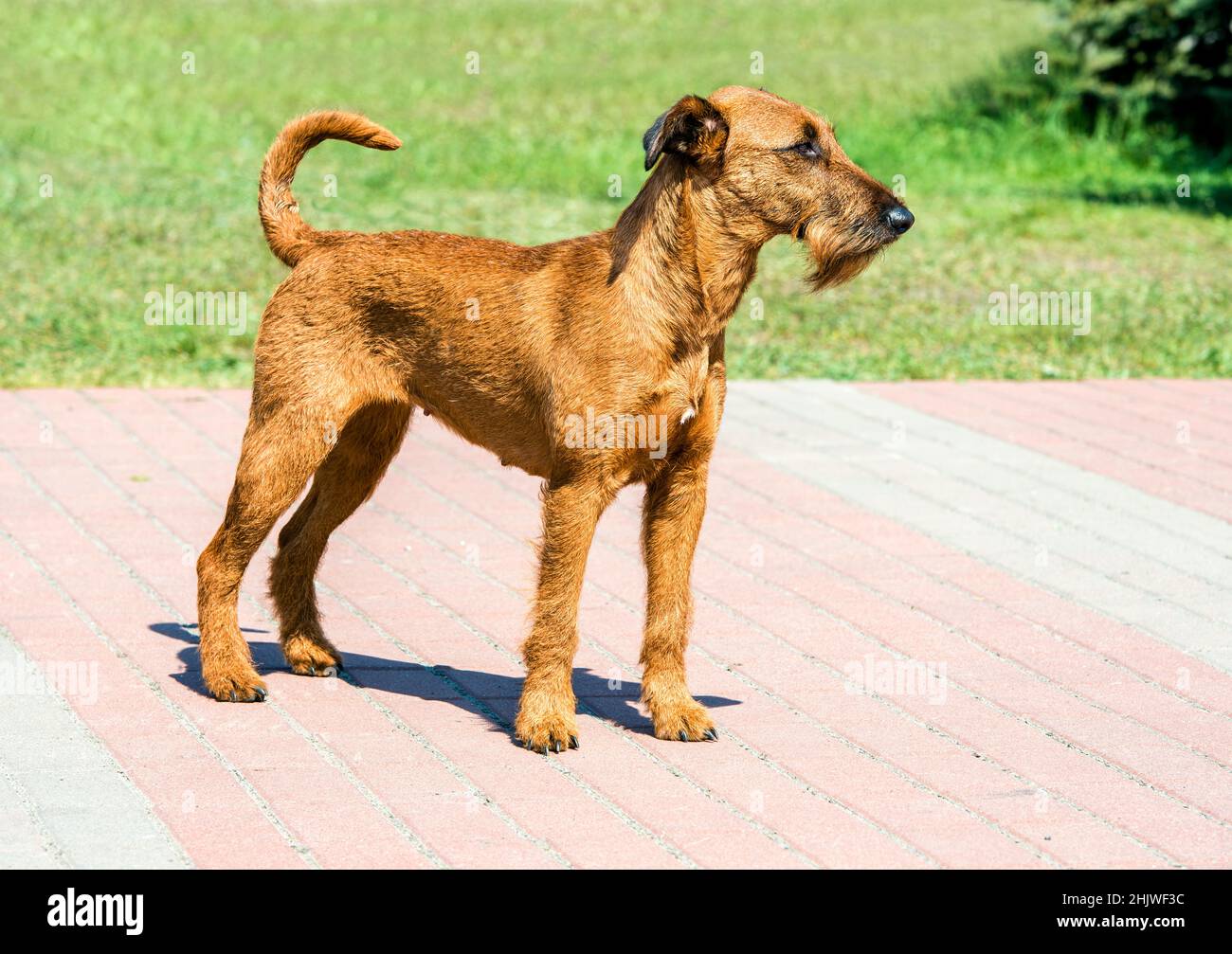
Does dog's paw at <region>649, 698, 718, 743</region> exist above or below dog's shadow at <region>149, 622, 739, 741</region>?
above

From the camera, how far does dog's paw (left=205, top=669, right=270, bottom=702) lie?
203 inches

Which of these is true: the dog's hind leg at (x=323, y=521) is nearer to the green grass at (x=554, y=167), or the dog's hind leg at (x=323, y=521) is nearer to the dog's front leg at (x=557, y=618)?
the dog's front leg at (x=557, y=618)

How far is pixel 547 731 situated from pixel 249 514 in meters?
1.19

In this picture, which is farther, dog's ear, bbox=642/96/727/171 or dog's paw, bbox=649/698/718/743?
dog's paw, bbox=649/698/718/743

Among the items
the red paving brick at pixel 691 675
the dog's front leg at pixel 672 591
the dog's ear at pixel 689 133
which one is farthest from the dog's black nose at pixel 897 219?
the red paving brick at pixel 691 675

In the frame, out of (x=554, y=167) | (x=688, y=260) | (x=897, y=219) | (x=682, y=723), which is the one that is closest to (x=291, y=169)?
(x=688, y=260)

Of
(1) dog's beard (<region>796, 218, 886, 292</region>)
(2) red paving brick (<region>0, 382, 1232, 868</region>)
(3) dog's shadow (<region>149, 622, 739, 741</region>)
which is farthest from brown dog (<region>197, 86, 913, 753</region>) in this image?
(2) red paving brick (<region>0, 382, 1232, 868</region>)

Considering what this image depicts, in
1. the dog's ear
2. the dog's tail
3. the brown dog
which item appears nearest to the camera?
the dog's ear

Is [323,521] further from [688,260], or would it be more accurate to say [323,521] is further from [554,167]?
[554,167]

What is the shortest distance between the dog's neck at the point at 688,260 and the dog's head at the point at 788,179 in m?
0.03

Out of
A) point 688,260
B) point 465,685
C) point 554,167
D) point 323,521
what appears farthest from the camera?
point 554,167

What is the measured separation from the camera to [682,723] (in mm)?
4984

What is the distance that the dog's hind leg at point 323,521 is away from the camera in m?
5.49

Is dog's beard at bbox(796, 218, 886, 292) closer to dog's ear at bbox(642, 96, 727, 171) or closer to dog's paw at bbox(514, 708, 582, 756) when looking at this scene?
dog's ear at bbox(642, 96, 727, 171)
